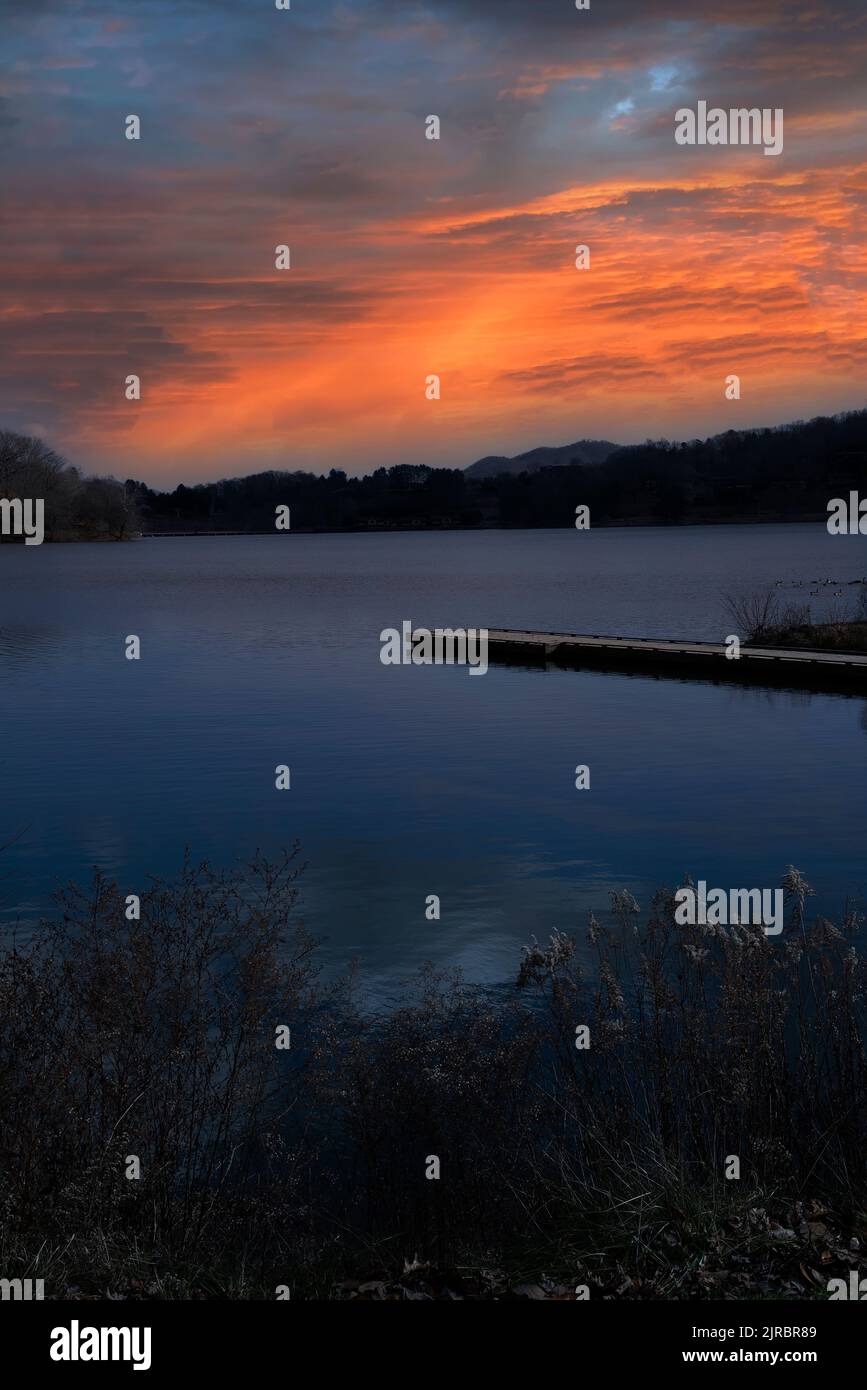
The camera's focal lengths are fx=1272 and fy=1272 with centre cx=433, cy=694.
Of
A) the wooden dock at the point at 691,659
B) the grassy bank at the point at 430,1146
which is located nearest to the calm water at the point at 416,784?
the wooden dock at the point at 691,659

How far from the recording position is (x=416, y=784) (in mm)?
31984

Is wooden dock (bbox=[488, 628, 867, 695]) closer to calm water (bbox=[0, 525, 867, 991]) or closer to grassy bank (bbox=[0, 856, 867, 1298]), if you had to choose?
calm water (bbox=[0, 525, 867, 991])

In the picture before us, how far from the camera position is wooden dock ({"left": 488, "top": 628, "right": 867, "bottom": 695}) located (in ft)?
143

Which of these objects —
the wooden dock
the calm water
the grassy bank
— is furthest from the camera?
the wooden dock

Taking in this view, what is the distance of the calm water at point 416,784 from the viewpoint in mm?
22531

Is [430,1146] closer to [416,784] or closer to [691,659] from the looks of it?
[416,784]

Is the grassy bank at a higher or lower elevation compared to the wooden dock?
lower

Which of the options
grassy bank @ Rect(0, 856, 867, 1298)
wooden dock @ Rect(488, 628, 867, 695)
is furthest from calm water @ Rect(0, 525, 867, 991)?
grassy bank @ Rect(0, 856, 867, 1298)

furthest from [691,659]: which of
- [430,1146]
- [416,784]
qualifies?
[430,1146]

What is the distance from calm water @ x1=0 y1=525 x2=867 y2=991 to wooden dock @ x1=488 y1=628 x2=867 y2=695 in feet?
4.23

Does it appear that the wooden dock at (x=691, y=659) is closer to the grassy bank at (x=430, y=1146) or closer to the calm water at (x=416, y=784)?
the calm water at (x=416, y=784)

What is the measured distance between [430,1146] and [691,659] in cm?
3935
